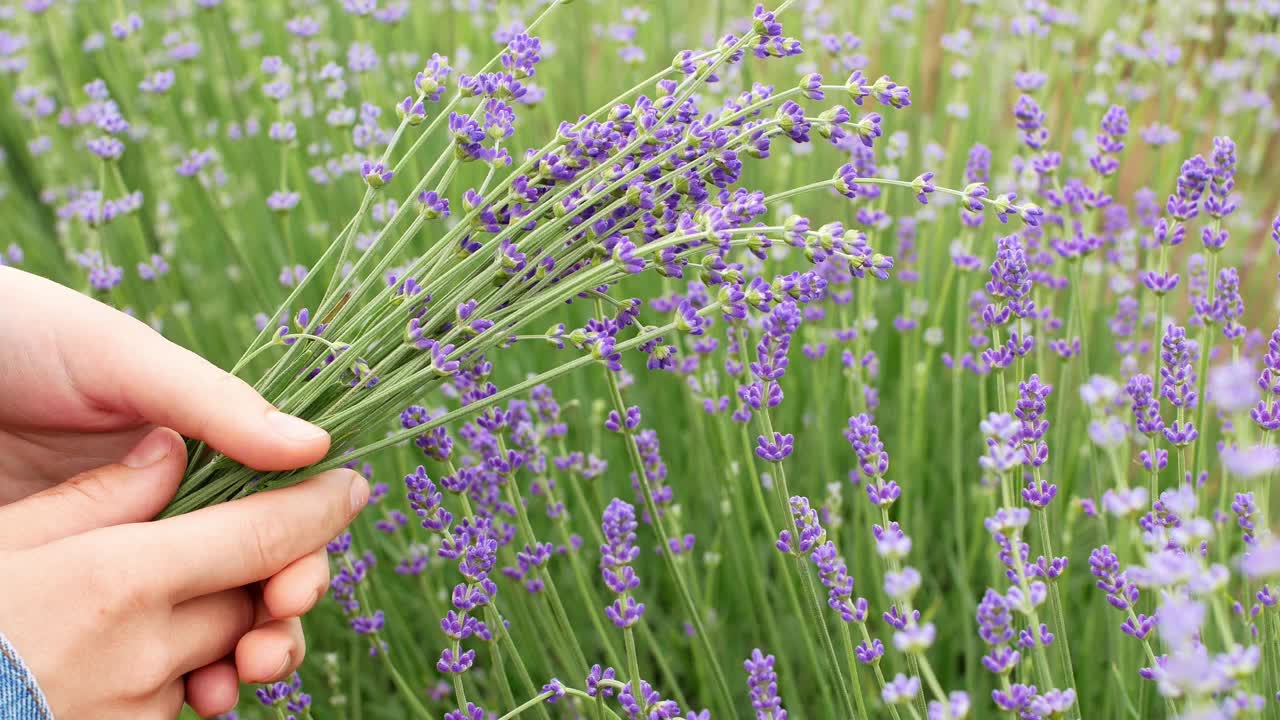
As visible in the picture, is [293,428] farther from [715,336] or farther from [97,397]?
[715,336]

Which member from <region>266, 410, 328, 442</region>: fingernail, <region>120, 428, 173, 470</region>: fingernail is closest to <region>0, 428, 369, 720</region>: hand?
<region>120, 428, 173, 470</region>: fingernail

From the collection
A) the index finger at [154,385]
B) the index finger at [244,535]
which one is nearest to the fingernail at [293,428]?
the index finger at [154,385]

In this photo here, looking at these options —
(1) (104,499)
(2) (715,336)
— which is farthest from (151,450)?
(2) (715,336)

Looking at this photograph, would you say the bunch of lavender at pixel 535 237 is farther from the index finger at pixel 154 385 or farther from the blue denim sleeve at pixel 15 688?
the blue denim sleeve at pixel 15 688

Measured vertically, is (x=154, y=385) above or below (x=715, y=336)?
above

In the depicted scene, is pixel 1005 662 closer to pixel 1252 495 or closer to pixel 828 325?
pixel 1252 495

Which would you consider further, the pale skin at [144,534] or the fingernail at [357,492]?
the fingernail at [357,492]

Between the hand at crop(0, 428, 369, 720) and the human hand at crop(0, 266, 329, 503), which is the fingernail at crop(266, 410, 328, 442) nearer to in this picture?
the human hand at crop(0, 266, 329, 503)
